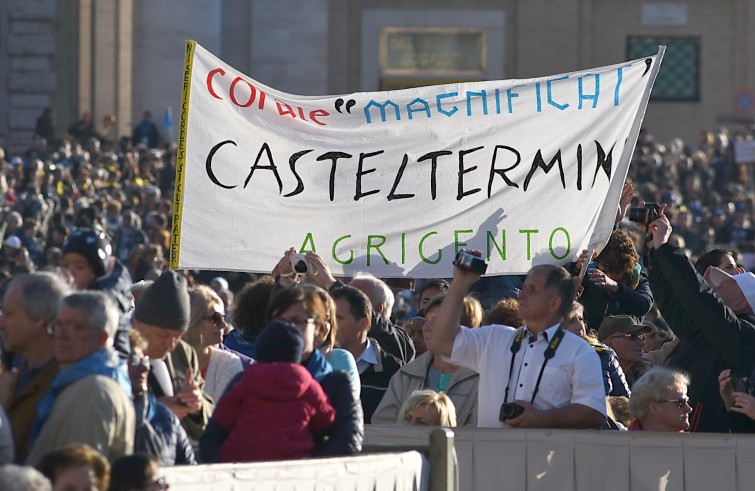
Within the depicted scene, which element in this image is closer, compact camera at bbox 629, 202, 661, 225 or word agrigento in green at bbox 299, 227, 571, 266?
compact camera at bbox 629, 202, 661, 225

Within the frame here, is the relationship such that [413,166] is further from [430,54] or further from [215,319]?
[430,54]

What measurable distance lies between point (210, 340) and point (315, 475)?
1.68 meters

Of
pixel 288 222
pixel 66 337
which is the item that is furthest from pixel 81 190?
pixel 66 337

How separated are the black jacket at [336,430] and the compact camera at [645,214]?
6.49 feet

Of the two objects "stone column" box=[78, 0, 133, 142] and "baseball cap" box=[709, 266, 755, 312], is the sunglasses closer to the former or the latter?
"baseball cap" box=[709, 266, 755, 312]

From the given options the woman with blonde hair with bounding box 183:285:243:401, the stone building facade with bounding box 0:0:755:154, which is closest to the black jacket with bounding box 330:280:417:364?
the woman with blonde hair with bounding box 183:285:243:401

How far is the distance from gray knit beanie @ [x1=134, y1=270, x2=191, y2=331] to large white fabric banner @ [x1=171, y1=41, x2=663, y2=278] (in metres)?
2.31

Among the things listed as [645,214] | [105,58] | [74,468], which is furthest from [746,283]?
[105,58]

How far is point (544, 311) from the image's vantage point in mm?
6965

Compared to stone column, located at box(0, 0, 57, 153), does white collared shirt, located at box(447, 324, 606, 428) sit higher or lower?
lower

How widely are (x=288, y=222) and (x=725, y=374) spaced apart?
2.70 m

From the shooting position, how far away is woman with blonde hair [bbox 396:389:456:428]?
7.20 m

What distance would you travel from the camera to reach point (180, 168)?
9102 mm

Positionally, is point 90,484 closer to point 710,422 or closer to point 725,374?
point 725,374
